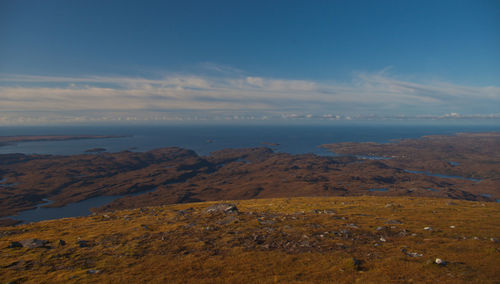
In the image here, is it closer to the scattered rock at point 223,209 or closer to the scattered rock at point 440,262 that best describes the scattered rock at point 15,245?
the scattered rock at point 223,209

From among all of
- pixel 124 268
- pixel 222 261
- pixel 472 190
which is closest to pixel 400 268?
pixel 222 261

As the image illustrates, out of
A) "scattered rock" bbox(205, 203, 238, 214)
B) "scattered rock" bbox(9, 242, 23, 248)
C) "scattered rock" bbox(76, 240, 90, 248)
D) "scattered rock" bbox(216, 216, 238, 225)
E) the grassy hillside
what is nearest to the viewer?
the grassy hillside

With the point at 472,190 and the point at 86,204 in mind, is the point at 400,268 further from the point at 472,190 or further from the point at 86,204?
the point at 472,190

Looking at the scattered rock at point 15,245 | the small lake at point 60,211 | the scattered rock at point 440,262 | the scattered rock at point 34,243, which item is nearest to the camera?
the scattered rock at point 440,262

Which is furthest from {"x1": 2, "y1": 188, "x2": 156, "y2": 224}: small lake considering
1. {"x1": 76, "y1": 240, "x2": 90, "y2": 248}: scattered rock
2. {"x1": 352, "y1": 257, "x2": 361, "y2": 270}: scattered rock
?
{"x1": 352, "y1": 257, "x2": 361, "y2": 270}: scattered rock

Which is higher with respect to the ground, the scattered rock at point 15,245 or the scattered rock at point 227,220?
the scattered rock at point 15,245

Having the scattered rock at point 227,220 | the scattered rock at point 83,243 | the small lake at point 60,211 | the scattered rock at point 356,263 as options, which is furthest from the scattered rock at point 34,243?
the small lake at point 60,211

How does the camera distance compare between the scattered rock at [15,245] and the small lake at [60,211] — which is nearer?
the scattered rock at [15,245]

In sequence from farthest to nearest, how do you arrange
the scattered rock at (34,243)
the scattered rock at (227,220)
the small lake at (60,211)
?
1. the small lake at (60,211)
2. the scattered rock at (227,220)
3. the scattered rock at (34,243)

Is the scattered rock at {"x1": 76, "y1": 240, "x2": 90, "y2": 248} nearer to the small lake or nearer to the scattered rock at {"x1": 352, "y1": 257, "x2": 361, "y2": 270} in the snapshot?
the scattered rock at {"x1": 352, "y1": 257, "x2": 361, "y2": 270}
